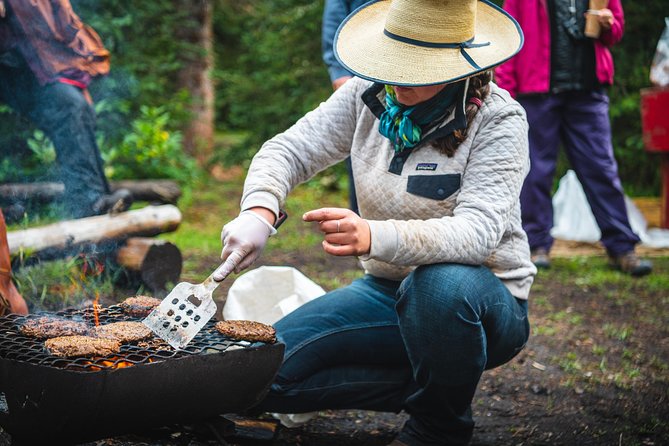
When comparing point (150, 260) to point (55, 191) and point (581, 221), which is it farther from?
point (581, 221)

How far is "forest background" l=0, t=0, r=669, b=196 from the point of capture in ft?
23.0

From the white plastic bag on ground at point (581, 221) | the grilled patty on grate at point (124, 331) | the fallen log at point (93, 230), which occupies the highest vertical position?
the grilled patty on grate at point (124, 331)

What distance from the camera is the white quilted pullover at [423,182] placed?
2.25 metres

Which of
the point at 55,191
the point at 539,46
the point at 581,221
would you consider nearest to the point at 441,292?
the point at 539,46

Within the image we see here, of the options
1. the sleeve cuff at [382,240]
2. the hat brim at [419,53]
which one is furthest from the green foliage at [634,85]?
the sleeve cuff at [382,240]

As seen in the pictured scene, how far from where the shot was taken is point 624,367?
11.7 ft

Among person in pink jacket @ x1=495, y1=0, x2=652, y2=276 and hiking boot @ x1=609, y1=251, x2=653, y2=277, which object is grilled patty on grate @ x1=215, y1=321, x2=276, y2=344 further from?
hiking boot @ x1=609, y1=251, x2=653, y2=277

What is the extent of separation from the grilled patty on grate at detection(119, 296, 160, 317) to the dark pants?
211 cm

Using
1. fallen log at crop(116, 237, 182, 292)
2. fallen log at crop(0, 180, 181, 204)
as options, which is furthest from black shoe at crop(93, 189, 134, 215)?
fallen log at crop(0, 180, 181, 204)

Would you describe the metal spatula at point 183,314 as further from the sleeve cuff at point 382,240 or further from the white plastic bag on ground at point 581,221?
the white plastic bag on ground at point 581,221

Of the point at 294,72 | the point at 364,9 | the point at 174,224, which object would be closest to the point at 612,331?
the point at 364,9

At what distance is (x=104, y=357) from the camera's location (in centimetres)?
200

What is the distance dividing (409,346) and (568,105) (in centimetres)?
326

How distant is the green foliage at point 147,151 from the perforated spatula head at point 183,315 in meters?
4.79
